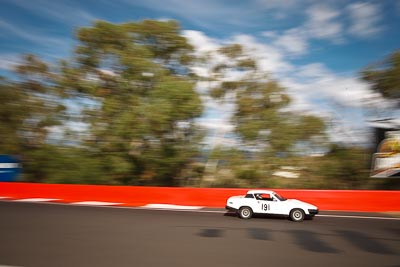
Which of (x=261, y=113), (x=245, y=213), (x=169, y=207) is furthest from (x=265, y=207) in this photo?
(x=261, y=113)

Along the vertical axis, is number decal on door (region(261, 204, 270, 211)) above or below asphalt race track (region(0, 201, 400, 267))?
above

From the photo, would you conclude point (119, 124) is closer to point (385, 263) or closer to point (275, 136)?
point (275, 136)

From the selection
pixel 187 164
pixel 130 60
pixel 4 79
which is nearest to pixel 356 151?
pixel 187 164

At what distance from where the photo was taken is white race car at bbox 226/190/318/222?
10.6 meters

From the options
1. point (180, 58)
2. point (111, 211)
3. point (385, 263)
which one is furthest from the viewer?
point (180, 58)

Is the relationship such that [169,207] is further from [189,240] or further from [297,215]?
[189,240]

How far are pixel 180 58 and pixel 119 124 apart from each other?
277 inches

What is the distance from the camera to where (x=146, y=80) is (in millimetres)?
21359

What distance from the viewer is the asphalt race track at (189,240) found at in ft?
19.3

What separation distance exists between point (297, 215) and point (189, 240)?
4716mm

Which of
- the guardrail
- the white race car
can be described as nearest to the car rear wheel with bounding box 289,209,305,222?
the white race car

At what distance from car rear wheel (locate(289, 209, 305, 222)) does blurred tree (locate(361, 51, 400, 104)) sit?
40.3 ft

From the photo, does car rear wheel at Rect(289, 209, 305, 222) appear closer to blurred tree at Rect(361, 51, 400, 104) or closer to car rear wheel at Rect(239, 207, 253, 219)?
car rear wheel at Rect(239, 207, 253, 219)

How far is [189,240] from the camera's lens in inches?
297
